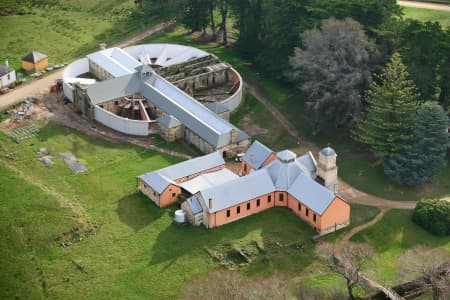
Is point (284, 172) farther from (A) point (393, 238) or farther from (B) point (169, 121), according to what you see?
(B) point (169, 121)

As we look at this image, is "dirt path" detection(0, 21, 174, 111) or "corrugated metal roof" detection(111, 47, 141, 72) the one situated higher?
"corrugated metal roof" detection(111, 47, 141, 72)

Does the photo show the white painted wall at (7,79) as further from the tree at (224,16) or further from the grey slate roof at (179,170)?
the grey slate roof at (179,170)

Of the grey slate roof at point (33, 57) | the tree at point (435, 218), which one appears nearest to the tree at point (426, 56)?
the tree at point (435, 218)

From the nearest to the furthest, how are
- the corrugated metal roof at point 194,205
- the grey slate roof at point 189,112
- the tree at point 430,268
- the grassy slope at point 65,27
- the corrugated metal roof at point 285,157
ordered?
the tree at point 430,268, the corrugated metal roof at point 194,205, the corrugated metal roof at point 285,157, the grey slate roof at point 189,112, the grassy slope at point 65,27

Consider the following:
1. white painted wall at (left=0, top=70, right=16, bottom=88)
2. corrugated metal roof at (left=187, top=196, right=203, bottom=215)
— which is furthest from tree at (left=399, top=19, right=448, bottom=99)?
white painted wall at (left=0, top=70, right=16, bottom=88)

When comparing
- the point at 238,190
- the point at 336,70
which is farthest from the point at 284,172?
the point at 336,70

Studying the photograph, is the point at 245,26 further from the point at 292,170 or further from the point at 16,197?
the point at 16,197

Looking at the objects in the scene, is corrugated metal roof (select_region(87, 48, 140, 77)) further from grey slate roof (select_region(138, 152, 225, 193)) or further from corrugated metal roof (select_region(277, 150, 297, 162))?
corrugated metal roof (select_region(277, 150, 297, 162))
